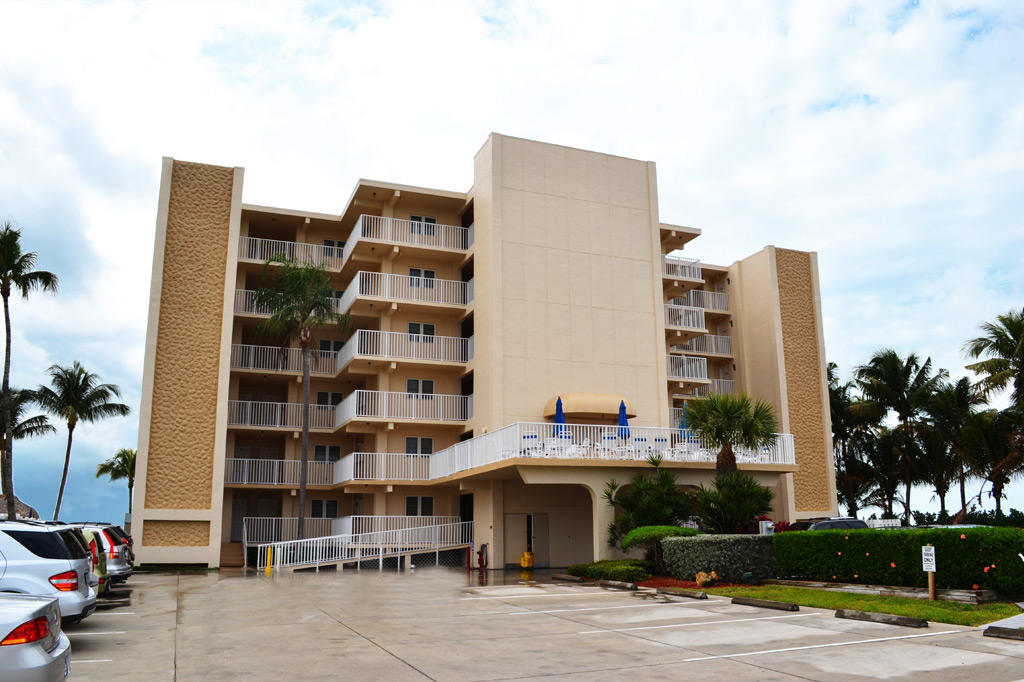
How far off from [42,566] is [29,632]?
4872mm

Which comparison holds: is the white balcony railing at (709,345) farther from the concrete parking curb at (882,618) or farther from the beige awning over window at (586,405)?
the concrete parking curb at (882,618)

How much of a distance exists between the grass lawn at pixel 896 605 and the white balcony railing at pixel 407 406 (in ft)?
53.7

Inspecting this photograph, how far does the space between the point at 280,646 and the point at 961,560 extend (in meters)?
12.9

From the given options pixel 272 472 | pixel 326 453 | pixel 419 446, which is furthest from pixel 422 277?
pixel 272 472

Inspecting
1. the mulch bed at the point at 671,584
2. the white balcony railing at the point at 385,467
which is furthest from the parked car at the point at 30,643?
the white balcony railing at the point at 385,467

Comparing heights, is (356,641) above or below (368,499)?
below

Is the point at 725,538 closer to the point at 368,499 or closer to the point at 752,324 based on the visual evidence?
the point at 368,499

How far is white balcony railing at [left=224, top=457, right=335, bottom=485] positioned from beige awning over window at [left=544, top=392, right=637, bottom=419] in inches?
429

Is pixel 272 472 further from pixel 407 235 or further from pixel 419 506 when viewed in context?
pixel 407 235

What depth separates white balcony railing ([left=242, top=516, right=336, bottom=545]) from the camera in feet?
112

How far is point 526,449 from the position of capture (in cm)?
2519

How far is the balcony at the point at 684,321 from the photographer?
3922cm

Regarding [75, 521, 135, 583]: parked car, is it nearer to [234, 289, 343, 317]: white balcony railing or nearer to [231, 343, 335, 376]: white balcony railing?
[231, 343, 335, 376]: white balcony railing

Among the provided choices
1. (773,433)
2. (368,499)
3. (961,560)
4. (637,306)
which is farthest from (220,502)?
(961,560)
